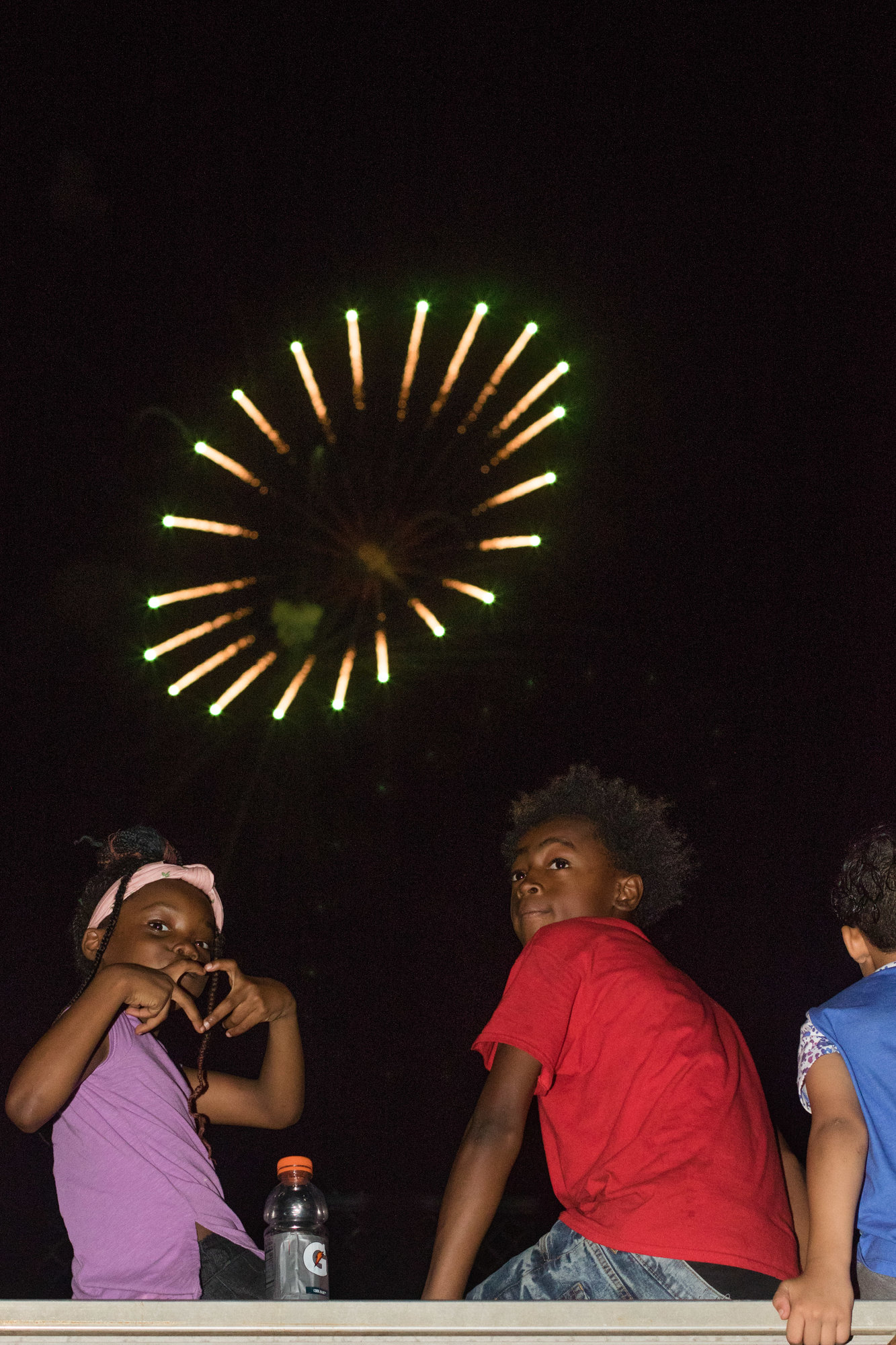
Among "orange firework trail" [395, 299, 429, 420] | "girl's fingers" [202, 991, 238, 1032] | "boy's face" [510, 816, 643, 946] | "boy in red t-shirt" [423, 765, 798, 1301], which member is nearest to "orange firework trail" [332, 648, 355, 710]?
"orange firework trail" [395, 299, 429, 420]

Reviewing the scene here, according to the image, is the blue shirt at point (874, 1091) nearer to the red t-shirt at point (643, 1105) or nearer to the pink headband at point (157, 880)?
the red t-shirt at point (643, 1105)

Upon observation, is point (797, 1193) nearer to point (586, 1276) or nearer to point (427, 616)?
point (586, 1276)

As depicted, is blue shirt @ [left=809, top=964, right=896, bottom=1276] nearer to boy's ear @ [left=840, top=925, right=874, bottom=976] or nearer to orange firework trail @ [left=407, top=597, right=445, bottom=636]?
boy's ear @ [left=840, top=925, right=874, bottom=976]

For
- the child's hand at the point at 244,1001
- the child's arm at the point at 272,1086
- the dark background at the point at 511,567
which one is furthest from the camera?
the dark background at the point at 511,567

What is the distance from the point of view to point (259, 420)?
262 inches

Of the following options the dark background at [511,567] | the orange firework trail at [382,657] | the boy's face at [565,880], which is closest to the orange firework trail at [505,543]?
the dark background at [511,567]

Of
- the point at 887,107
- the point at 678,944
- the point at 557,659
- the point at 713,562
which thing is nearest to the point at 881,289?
the point at 887,107

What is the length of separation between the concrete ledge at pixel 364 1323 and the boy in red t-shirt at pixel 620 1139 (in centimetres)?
28

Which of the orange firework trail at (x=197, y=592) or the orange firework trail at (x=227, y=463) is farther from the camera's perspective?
the orange firework trail at (x=197, y=592)

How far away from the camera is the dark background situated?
5246mm

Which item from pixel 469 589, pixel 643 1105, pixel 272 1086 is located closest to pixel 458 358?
pixel 469 589

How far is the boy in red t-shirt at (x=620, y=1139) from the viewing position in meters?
1.61

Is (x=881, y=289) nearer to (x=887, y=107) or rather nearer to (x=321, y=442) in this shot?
(x=887, y=107)

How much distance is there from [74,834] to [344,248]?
10.3ft
